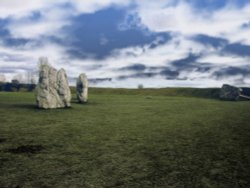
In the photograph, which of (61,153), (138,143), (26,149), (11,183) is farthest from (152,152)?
(11,183)

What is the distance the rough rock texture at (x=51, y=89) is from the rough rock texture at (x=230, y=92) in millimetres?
63594

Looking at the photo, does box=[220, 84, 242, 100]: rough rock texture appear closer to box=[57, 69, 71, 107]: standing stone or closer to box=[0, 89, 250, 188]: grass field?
box=[57, 69, 71, 107]: standing stone

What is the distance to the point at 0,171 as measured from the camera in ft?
47.6

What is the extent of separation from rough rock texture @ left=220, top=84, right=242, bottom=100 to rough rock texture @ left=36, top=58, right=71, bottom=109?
6359 centimetres

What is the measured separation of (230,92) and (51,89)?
2716 inches

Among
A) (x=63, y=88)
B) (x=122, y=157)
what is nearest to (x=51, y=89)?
(x=63, y=88)

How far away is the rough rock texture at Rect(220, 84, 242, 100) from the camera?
98750mm

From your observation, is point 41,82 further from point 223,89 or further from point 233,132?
point 223,89

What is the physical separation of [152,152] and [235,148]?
5181 millimetres

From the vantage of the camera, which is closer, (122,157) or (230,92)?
(122,157)

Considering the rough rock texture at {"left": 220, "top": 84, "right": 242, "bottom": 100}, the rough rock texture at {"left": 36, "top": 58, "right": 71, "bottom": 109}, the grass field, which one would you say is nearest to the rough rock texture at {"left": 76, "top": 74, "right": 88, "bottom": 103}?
the rough rock texture at {"left": 36, "top": 58, "right": 71, "bottom": 109}

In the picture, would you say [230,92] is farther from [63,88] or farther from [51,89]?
[51,89]

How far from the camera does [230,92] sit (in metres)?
102

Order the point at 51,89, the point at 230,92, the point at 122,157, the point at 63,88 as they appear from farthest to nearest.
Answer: the point at 230,92, the point at 63,88, the point at 51,89, the point at 122,157
